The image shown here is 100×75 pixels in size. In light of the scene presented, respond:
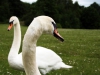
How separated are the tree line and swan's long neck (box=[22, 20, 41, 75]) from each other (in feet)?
214

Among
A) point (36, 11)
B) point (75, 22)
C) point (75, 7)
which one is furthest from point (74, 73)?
point (75, 7)

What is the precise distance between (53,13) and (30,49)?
77.4m

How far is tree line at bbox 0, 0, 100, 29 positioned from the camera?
75.4 m

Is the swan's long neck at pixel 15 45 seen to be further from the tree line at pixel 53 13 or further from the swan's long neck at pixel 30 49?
the tree line at pixel 53 13

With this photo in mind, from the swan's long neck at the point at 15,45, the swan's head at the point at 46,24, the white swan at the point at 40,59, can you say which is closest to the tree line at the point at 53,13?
the swan's long neck at the point at 15,45

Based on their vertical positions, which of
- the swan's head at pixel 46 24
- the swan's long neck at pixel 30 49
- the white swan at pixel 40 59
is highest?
the swan's head at pixel 46 24

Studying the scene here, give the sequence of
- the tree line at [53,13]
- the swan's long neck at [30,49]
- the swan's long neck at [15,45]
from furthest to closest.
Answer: the tree line at [53,13]
the swan's long neck at [15,45]
the swan's long neck at [30,49]

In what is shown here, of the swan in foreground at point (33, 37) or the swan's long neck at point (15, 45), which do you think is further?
the swan's long neck at point (15, 45)

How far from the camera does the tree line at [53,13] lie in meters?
75.4

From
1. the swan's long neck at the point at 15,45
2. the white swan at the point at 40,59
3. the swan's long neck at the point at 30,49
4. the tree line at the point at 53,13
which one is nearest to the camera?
the swan's long neck at the point at 30,49

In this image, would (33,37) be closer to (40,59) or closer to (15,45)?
(40,59)

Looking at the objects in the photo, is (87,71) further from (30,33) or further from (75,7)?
(75,7)

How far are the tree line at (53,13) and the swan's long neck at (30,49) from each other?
6526 centimetres

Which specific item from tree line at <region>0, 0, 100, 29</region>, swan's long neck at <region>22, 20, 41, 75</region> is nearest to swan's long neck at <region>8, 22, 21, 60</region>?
swan's long neck at <region>22, 20, 41, 75</region>
